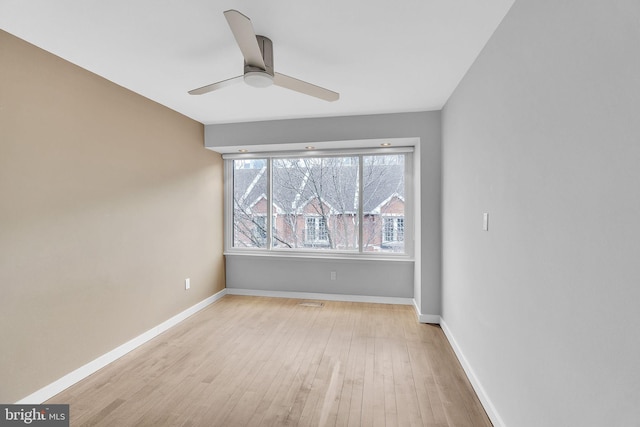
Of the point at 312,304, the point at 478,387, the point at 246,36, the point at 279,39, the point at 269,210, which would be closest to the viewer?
the point at 246,36

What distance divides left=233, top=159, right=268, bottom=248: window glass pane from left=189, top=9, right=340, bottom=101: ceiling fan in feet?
7.45

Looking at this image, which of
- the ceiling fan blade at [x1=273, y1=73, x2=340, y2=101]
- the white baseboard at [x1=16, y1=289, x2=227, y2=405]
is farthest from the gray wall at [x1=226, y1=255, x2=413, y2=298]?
the ceiling fan blade at [x1=273, y1=73, x2=340, y2=101]

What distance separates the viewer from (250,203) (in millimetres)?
4477

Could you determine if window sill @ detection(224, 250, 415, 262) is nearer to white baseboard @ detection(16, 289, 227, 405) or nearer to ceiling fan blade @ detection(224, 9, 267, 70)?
white baseboard @ detection(16, 289, 227, 405)

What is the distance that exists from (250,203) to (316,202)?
102cm

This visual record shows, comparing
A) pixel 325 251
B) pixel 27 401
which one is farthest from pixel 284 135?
pixel 27 401

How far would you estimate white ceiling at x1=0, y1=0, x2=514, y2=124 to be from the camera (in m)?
1.63

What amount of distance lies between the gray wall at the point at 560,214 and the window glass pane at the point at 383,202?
6.27 ft

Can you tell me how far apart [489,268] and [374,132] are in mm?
2130

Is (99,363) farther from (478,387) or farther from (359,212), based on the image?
(359,212)

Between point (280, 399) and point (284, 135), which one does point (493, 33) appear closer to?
point (284, 135)

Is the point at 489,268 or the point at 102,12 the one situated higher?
the point at 102,12

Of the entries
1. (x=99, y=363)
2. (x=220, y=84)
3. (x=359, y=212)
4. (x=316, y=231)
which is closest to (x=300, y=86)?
(x=220, y=84)

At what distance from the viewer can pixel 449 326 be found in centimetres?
296
